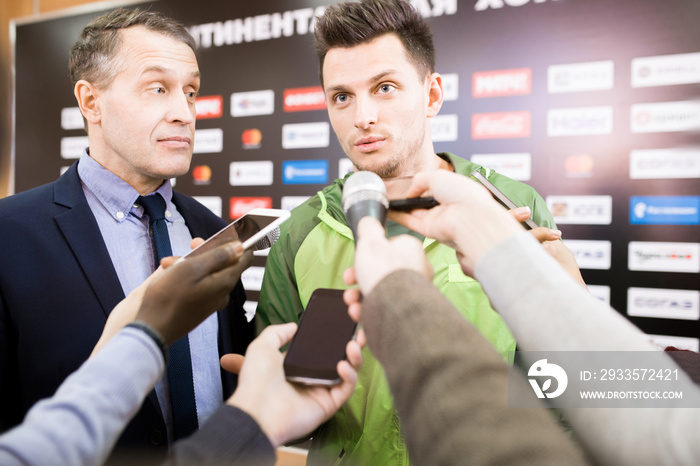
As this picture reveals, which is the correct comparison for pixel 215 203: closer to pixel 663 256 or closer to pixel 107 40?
pixel 107 40

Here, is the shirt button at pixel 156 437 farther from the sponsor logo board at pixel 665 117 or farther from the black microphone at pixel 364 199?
the sponsor logo board at pixel 665 117

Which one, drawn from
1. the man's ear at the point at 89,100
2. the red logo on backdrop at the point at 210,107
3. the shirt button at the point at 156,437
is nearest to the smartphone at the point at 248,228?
the shirt button at the point at 156,437

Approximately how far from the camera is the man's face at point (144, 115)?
122 cm

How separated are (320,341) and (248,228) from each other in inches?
11.6

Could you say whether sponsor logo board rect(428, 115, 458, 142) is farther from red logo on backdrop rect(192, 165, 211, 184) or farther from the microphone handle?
the microphone handle

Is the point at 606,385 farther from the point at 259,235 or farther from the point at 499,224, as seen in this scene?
the point at 259,235

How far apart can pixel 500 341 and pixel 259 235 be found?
27.9 inches

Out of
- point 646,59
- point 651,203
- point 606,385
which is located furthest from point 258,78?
point 606,385

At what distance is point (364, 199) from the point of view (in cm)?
72

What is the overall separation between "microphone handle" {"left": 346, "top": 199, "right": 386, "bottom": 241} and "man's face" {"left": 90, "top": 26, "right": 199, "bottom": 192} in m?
0.73

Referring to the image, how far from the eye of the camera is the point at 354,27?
4.58 ft

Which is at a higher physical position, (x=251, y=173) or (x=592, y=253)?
(x=251, y=173)

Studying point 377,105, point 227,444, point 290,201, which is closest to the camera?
point 227,444

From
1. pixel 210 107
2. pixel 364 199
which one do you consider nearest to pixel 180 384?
pixel 364 199
